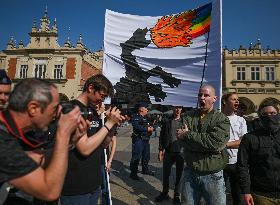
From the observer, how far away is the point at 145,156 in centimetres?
798

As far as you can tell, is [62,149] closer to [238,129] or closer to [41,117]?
[41,117]

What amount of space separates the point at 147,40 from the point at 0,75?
2.49 m

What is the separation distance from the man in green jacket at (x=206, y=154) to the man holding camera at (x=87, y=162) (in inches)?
41.2

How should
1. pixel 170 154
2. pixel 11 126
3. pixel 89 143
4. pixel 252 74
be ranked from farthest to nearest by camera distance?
pixel 252 74, pixel 170 154, pixel 89 143, pixel 11 126

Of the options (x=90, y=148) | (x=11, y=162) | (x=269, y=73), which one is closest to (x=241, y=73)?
(x=269, y=73)

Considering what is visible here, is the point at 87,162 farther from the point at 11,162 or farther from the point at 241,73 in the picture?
the point at 241,73

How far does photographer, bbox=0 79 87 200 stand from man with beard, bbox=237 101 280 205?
2004 mm

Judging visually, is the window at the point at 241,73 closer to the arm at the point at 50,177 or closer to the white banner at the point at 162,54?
the white banner at the point at 162,54

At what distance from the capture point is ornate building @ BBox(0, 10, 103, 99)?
128ft

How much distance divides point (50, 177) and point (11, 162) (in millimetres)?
207

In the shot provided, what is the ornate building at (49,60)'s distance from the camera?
38.9 meters

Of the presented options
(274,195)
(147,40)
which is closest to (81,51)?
(147,40)

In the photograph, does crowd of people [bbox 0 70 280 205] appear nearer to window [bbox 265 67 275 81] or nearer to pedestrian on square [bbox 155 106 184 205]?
pedestrian on square [bbox 155 106 184 205]

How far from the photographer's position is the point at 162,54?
470 cm
